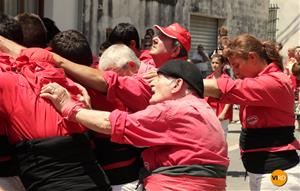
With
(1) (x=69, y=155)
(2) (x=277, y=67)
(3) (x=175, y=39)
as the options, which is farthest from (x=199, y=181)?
(2) (x=277, y=67)

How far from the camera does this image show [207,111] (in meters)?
3.09

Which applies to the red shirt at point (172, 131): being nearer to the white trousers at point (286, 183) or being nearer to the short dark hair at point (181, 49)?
the short dark hair at point (181, 49)

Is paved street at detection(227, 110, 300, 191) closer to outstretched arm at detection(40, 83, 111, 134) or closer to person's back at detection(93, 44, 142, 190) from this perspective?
person's back at detection(93, 44, 142, 190)

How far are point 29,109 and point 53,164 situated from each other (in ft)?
1.00

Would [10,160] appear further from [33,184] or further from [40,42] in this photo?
[40,42]

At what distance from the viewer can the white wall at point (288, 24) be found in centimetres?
2567

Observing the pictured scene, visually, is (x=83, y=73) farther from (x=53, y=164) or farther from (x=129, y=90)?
(x=53, y=164)

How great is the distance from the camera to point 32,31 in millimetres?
3781

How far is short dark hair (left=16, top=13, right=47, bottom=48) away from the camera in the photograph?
12.3 ft

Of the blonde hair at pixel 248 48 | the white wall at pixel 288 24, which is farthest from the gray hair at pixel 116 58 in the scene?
the white wall at pixel 288 24

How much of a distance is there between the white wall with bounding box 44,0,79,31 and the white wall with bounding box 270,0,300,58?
16318 mm

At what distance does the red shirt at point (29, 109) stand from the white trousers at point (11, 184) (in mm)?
241

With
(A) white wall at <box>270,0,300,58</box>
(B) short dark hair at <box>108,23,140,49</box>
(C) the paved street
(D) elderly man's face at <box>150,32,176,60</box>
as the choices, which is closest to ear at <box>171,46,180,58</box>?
(D) elderly man's face at <box>150,32,176,60</box>

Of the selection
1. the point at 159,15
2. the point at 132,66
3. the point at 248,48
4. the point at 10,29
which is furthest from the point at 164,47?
the point at 159,15
